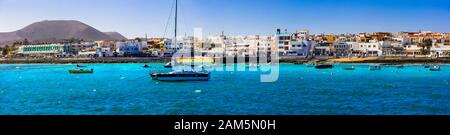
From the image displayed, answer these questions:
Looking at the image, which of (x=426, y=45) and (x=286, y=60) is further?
(x=426, y=45)

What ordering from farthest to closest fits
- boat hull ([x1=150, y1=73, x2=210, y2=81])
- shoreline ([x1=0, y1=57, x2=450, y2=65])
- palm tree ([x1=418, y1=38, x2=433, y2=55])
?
palm tree ([x1=418, y1=38, x2=433, y2=55]), shoreline ([x1=0, y1=57, x2=450, y2=65]), boat hull ([x1=150, y1=73, x2=210, y2=81])

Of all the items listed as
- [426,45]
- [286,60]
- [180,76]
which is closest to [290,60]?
[286,60]

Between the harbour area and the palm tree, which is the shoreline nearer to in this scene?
the harbour area

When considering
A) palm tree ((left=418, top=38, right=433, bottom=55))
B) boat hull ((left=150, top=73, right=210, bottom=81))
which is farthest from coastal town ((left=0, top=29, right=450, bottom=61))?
boat hull ((left=150, top=73, right=210, bottom=81))

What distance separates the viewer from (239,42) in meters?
37.4

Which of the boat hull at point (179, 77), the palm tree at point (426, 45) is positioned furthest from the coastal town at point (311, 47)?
the boat hull at point (179, 77)

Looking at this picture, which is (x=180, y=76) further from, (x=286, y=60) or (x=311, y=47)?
(x=311, y=47)

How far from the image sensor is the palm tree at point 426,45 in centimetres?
3419

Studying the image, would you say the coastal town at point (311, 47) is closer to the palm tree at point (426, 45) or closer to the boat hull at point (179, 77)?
the palm tree at point (426, 45)

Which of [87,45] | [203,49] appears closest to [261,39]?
[203,49]

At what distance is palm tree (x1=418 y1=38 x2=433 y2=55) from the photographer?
3419 cm

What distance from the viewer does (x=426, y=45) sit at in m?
34.5
